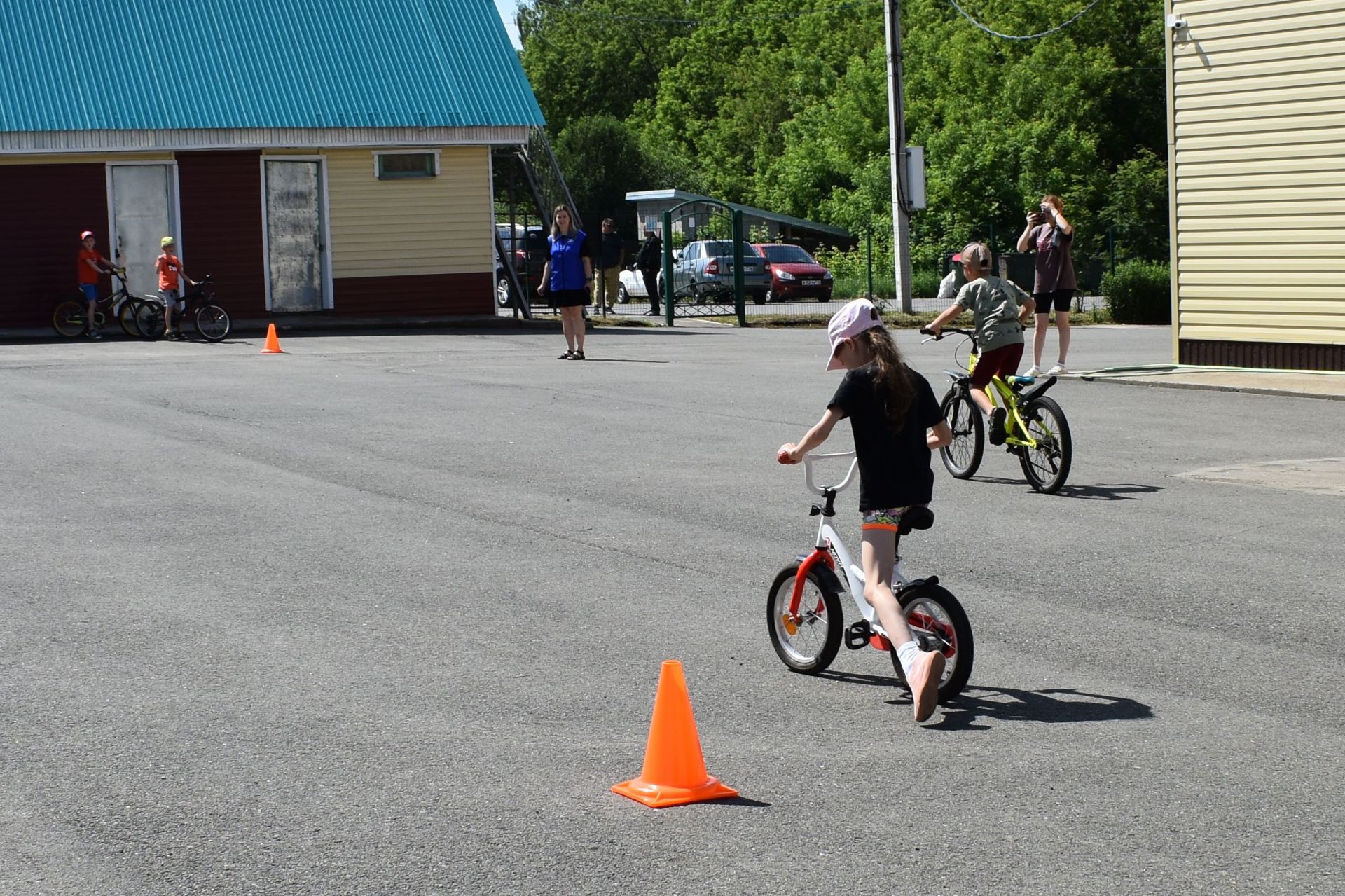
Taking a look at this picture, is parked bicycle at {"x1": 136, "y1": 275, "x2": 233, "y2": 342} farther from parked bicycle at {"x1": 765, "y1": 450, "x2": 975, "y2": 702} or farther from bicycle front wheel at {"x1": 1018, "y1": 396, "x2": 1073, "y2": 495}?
parked bicycle at {"x1": 765, "y1": 450, "x2": 975, "y2": 702}

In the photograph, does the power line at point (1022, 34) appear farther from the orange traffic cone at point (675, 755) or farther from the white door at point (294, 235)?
the orange traffic cone at point (675, 755)

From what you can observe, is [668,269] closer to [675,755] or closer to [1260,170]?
[1260,170]

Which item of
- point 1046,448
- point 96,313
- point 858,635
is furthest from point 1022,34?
point 858,635

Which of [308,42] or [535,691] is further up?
[308,42]

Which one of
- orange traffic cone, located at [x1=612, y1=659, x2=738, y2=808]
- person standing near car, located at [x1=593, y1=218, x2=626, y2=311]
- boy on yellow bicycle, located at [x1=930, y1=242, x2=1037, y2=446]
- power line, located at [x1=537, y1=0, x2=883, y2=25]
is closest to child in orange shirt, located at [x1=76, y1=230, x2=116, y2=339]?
person standing near car, located at [x1=593, y1=218, x2=626, y2=311]

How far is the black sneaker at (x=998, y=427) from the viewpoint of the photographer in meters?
11.7

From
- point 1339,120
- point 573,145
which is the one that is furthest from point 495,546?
point 573,145

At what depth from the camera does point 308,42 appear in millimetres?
31078

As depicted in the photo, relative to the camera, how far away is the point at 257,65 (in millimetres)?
30219

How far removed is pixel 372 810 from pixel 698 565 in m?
4.02

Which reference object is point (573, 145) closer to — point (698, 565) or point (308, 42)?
point (308, 42)

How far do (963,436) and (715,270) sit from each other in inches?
1017

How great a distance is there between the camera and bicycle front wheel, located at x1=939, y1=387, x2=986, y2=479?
12086 millimetres

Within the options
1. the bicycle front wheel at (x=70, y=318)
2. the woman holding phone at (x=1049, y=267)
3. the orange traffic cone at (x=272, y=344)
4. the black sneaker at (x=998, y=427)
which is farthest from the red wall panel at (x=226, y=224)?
the black sneaker at (x=998, y=427)
